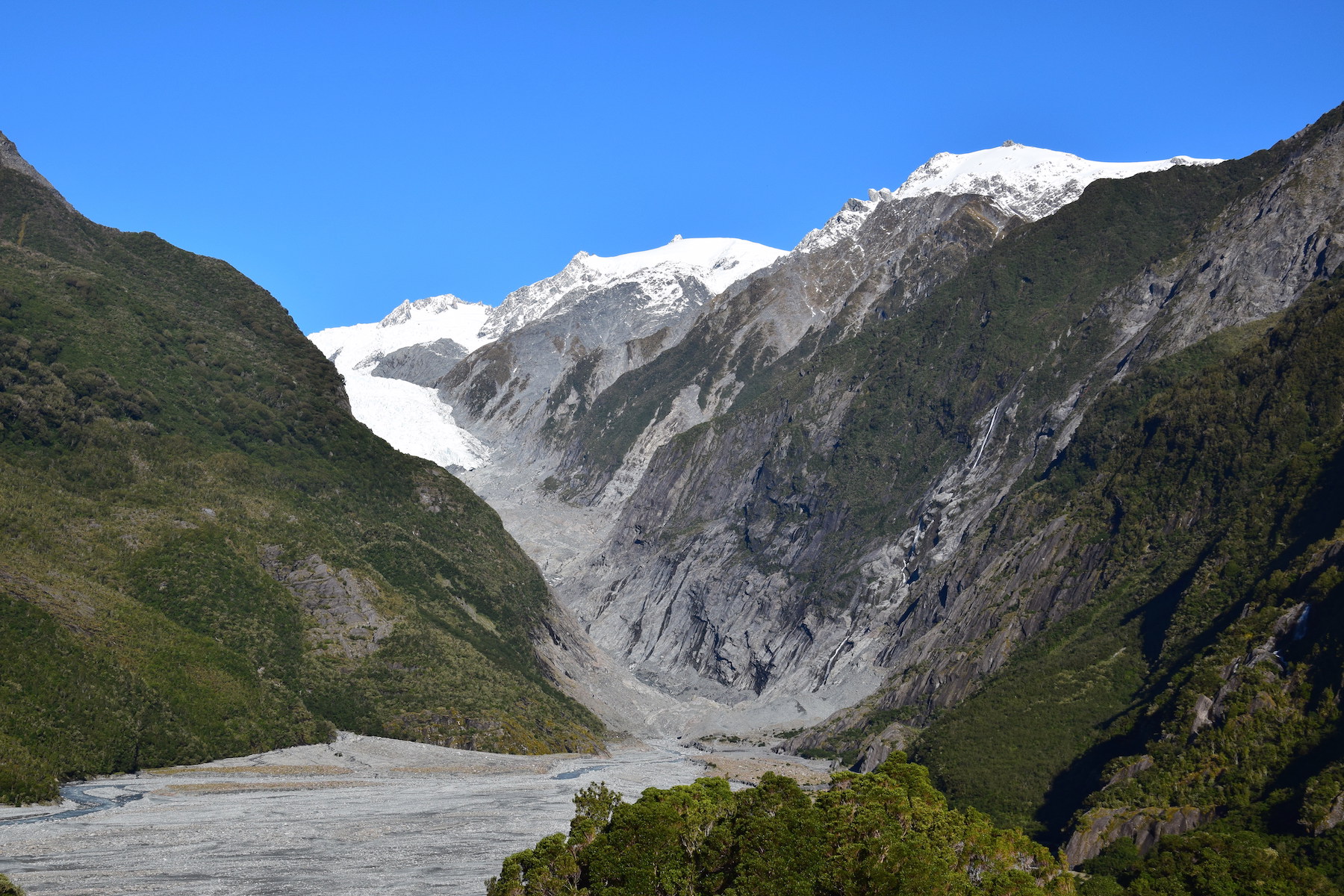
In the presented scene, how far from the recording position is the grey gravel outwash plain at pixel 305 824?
83.6m

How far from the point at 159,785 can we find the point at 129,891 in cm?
3668

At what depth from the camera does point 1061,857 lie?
8288 centimetres

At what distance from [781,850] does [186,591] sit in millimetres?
98005

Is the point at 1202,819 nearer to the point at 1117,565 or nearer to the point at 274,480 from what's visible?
the point at 1117,565

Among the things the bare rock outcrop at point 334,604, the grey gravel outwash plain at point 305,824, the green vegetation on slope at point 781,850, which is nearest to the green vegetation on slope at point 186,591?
the bare rock outcrop at point 334,604

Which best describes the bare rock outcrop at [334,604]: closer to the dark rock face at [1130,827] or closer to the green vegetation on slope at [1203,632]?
the green vegetation on slope at [1203,632]

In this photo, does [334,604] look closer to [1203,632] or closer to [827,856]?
[1203,632]

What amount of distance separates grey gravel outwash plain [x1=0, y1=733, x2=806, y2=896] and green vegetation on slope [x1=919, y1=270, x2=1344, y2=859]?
42.2 metres

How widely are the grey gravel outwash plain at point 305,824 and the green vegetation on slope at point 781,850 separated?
20053mm

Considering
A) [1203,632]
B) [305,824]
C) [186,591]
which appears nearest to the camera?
[305,824]

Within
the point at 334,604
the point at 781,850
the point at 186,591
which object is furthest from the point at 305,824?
the point at 334,604

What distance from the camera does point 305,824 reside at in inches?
4136

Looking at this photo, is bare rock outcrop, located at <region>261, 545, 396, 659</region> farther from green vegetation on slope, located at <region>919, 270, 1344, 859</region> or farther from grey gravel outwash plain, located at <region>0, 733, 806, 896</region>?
green vegetation on slope, located at <region>919, 270, 1344, 859</region>

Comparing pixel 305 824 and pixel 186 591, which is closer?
pixel 305 824
